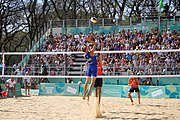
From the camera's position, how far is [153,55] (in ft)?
61.2

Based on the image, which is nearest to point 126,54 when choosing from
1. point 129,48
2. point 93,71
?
point 129,48

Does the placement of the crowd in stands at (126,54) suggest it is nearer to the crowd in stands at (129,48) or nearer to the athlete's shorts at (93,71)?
the crowd in stands at (129,48)

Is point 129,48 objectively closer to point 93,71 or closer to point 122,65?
point 122,65

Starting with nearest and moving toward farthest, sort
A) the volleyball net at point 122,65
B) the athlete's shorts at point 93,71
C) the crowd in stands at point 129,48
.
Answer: the athlete's shorts at point 93,71
the volleyball net at point 122,65
the crowd in stands at point 129,48

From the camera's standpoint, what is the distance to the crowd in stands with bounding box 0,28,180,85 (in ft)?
57.8

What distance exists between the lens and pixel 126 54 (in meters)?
19.5

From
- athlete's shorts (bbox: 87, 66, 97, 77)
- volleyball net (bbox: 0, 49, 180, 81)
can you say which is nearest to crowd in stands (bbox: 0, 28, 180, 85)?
volleyball net (bbox: 0, 49, 180, 81)

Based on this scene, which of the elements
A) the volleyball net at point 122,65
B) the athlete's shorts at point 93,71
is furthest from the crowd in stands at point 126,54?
the athlete's shorts at point 93,71

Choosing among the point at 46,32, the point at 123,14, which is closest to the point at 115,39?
the point at 46,32

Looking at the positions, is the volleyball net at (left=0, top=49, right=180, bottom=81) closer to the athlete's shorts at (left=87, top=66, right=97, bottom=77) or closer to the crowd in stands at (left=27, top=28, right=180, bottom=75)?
the crowd in stands at (left=27, top=28, right=180, bottom=75)

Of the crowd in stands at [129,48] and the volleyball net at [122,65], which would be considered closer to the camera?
the volleyball net at [122,65]

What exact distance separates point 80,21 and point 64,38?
202 cm

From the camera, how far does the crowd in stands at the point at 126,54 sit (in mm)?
17625

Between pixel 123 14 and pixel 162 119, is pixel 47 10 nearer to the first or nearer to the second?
pixel 123 14
